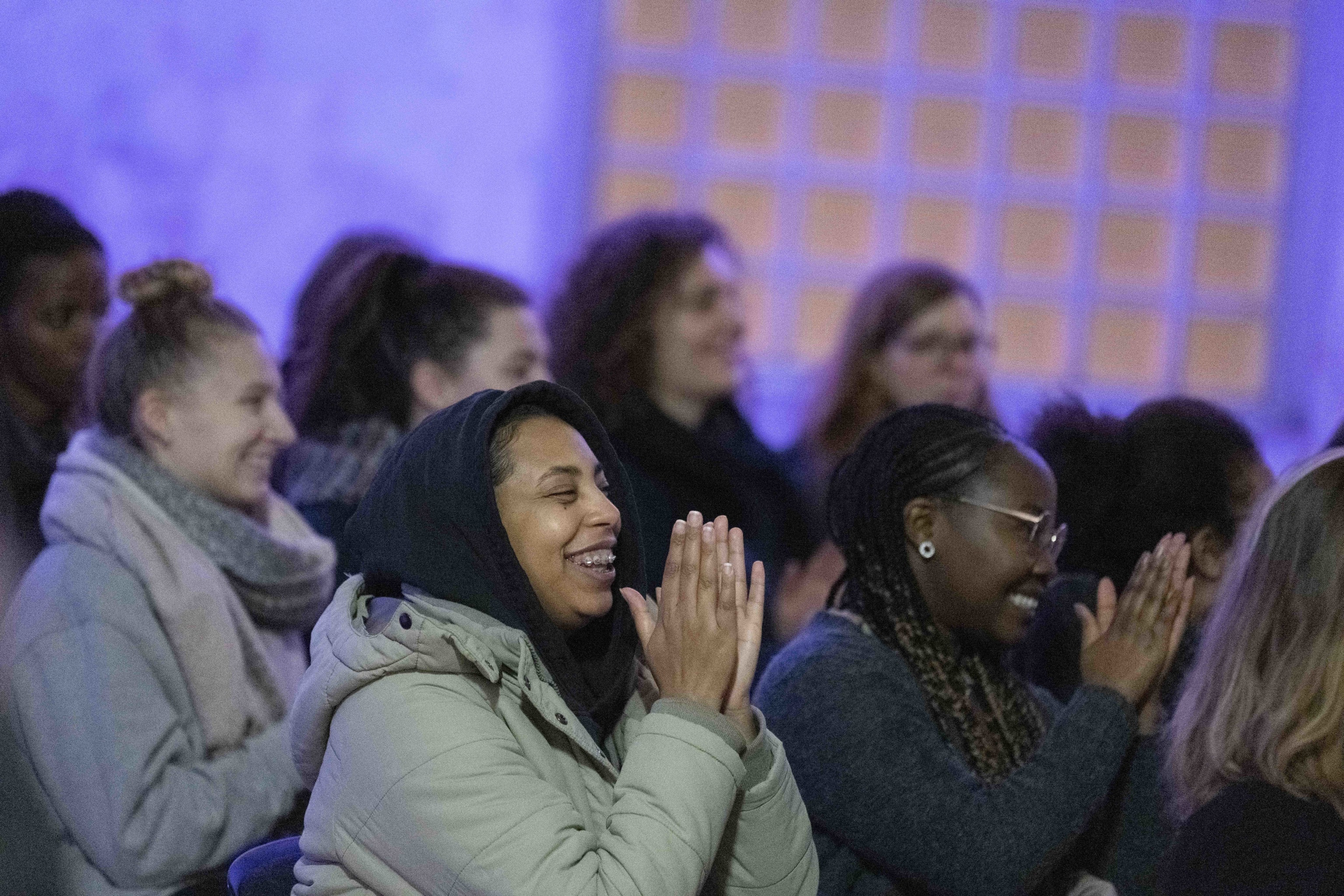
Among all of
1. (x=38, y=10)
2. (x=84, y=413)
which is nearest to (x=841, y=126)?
(x=38, y=10)

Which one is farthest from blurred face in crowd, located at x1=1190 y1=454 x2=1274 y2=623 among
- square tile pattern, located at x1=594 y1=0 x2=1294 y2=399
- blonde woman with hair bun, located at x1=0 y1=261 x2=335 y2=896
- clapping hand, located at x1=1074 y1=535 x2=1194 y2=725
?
square tile pattern, located at x1=594 y1=0 x2=1294 y2=399

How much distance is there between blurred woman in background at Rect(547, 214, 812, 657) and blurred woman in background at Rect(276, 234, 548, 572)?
1.15 feet

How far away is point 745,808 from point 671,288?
2.16m

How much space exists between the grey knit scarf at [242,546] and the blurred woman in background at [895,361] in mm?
1457

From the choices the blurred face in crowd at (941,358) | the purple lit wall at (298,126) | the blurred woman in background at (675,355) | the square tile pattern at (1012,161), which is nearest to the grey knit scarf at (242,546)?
the blurred woman in background at (675,355)

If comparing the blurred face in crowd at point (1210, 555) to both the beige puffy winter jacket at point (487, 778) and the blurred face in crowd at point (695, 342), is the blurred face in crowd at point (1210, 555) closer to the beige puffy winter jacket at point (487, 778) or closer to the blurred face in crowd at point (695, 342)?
the beige puffy winter jacket at point (487, 778)

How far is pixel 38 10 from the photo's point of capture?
3.86 meters

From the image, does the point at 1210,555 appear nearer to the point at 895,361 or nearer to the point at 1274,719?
the point at 1274,719

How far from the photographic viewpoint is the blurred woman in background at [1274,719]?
1.95 meters

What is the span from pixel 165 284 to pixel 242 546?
0.51 metres

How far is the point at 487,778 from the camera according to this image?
5.93 feet

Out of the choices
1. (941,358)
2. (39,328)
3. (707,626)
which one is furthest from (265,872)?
(941,358)

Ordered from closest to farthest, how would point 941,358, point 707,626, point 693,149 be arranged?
point 707,626, point 941,358, point 693,149

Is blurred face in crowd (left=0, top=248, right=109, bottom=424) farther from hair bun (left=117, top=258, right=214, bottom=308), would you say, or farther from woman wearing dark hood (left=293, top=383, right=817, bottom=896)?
woman wearing dark hood (left=293, top=383, right=817, bottom=896)
